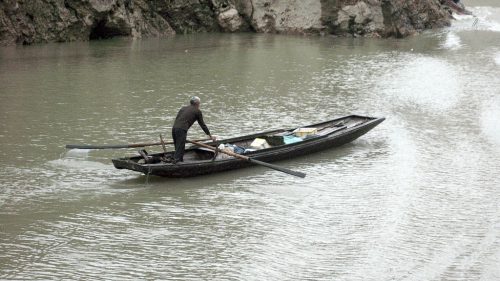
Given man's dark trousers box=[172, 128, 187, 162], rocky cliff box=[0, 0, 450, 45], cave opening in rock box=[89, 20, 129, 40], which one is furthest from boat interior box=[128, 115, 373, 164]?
cave opening in rock box=[89, 20, 129, 40]

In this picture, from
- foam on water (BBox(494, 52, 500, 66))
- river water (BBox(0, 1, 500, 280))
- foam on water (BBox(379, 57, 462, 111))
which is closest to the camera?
river water (BBox(0, 1, 500, 280))

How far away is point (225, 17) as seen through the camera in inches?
1346

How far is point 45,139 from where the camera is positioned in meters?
15.7

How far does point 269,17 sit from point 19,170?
2257 cm

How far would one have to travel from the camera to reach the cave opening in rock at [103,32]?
3072 centimetres

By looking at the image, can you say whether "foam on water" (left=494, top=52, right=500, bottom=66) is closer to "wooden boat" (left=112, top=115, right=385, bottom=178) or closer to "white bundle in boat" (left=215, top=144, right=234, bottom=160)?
"wooden boat" (left=112, top=115, right=385, bottom=178)

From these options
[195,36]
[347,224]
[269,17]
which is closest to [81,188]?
[347,224]

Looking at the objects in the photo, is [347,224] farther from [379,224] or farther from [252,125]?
[252,125]

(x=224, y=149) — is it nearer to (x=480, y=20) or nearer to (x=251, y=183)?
(x=251, y=183)

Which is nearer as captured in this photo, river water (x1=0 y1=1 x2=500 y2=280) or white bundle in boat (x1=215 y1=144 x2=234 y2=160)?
river water (x1=0 y1=1 x2=500 y2=280)

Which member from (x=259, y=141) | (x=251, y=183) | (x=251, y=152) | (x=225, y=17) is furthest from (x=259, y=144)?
(x=225, y=17)

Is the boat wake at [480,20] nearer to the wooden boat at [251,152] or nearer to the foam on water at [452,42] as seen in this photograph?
the foam on water at [452,42]

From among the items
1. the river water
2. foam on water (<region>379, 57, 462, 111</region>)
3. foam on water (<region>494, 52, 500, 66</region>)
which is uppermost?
foam on water (<region>494, 52, 500, 66</region>)

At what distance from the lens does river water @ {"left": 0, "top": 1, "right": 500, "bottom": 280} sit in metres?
10.2
